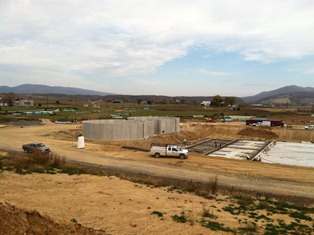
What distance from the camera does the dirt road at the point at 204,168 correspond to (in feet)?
83.5

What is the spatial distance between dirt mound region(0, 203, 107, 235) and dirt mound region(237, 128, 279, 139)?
197 ft

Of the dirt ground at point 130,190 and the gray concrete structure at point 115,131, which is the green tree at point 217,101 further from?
the dirt ground at point 130,190

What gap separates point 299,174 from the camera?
30.2 meters

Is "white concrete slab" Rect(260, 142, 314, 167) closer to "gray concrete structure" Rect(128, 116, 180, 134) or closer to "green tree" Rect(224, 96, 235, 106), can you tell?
"gray concrete structure" Rect(128, 116, 180, 134)

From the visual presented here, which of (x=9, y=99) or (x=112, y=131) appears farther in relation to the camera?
(x=9, y=99)

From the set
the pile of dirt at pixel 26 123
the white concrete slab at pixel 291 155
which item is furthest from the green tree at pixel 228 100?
the pile of dirt at pixel 26 123

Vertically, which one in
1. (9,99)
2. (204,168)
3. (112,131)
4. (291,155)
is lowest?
(291,155)

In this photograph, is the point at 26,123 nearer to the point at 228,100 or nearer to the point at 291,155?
the point at 291,155

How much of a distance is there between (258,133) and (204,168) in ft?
131

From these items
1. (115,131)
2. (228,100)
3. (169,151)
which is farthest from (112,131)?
Result: (228,100)

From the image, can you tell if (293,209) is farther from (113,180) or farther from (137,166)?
(137,166)

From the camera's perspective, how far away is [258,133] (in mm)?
67000

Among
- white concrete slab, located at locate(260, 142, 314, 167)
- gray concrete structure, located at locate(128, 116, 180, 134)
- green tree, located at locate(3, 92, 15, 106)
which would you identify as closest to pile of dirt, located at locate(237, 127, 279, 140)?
white concrete slab, located at locate(260, 142, 314, 167)

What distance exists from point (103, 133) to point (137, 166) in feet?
56.9
